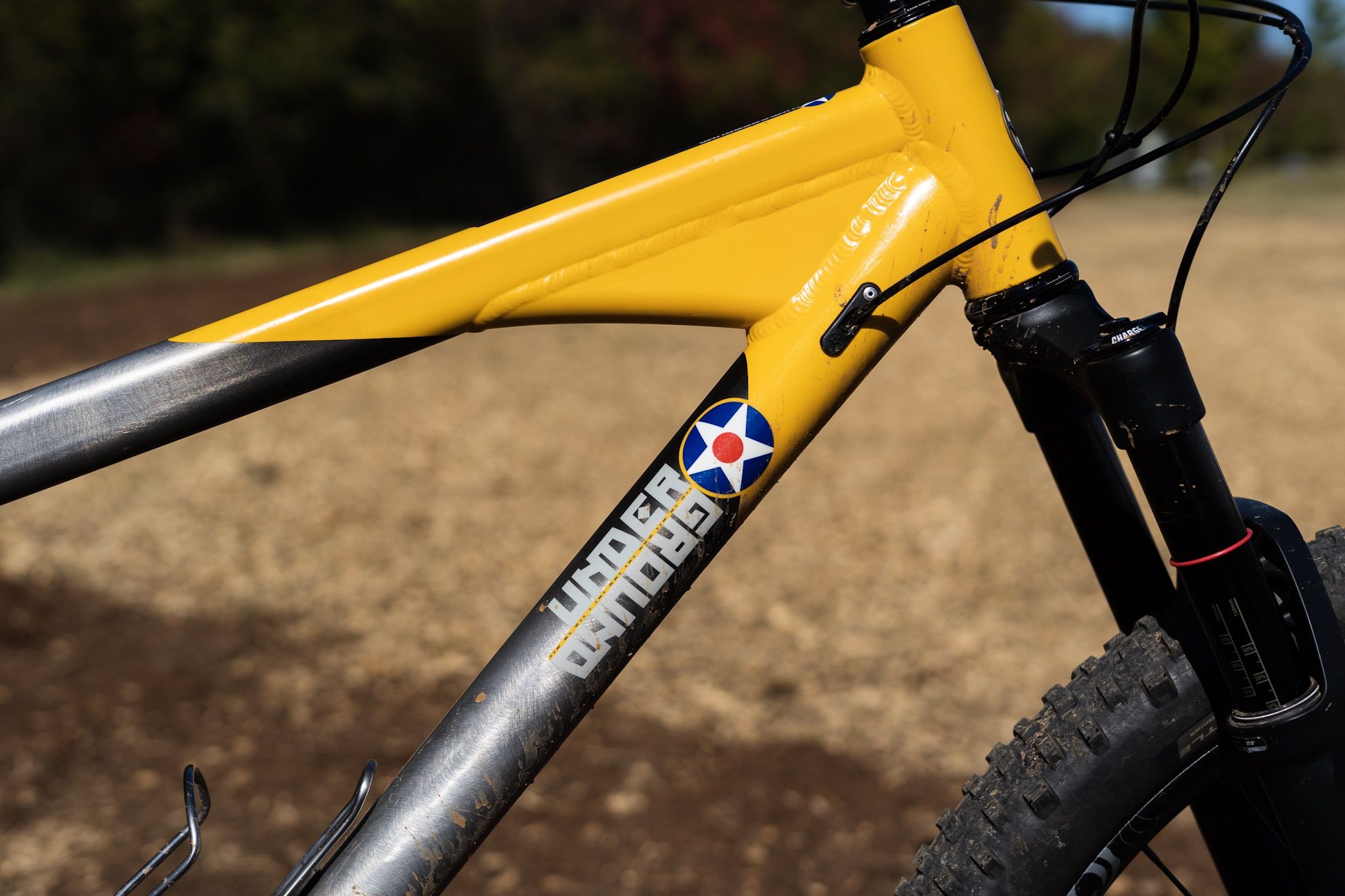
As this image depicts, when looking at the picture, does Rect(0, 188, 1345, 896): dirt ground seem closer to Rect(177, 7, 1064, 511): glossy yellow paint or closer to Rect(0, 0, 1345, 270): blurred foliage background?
Rect(177, 7, 1064, 511): glossy yellow paint

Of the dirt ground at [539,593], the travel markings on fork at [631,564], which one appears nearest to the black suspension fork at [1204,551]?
the travel markings on fork at [631,564]

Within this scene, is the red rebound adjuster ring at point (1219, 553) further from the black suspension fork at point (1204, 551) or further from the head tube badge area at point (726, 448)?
the head tube badge area at point (726, 448)

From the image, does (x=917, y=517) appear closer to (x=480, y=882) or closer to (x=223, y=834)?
(x=480, y=882)

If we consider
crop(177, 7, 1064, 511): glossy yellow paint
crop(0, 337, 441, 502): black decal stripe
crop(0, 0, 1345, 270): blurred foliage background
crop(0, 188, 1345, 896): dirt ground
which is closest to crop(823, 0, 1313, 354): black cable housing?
crop(177, 7, 1064, 511): glossy yellow paint

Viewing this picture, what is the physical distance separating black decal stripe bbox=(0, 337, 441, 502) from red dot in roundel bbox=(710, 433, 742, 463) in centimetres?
32

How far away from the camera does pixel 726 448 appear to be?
1146mm

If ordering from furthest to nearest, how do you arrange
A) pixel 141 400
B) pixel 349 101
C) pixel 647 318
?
pixel 349 101 → pixel 647 318 → pixel 141 400

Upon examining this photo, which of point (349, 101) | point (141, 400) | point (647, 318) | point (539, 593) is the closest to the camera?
point (141, 400)

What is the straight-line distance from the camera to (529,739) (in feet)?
3.69

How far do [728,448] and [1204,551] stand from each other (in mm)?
488

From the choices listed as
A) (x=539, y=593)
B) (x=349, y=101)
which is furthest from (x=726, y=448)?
(x=349, y=101)

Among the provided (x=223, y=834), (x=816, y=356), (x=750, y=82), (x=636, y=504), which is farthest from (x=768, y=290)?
(x=750, y=82)

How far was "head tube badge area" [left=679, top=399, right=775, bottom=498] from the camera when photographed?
1.14m

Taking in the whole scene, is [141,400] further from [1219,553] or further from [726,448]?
[1219,553]
